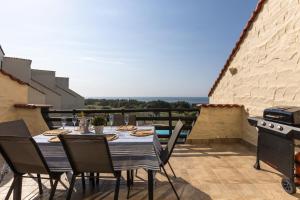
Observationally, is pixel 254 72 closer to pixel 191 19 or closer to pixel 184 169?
pixel 184 169

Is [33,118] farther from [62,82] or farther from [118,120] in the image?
[62,82]

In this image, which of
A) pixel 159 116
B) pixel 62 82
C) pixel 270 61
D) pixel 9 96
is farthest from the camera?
pixel 62 82

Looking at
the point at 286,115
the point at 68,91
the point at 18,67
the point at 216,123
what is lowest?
the point at 216,123

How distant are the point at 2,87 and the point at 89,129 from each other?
3195 millimetres

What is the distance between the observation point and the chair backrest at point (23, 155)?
2.44 metres

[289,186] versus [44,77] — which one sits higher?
[44,77]

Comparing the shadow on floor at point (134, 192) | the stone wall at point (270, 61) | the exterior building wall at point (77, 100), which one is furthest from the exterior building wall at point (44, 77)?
the shadow on floor at point (134, 192)

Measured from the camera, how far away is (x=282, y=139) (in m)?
3.36

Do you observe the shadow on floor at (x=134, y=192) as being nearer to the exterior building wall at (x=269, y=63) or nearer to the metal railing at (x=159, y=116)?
the exterior building wall at (x=269, y=63)

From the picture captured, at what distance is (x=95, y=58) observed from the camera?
1291 centimetres

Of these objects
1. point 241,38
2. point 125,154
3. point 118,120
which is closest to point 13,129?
point 125,154

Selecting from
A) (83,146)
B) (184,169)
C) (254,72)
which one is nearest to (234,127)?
(254,72)

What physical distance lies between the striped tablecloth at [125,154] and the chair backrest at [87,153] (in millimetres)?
181

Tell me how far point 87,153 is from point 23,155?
0.63m
